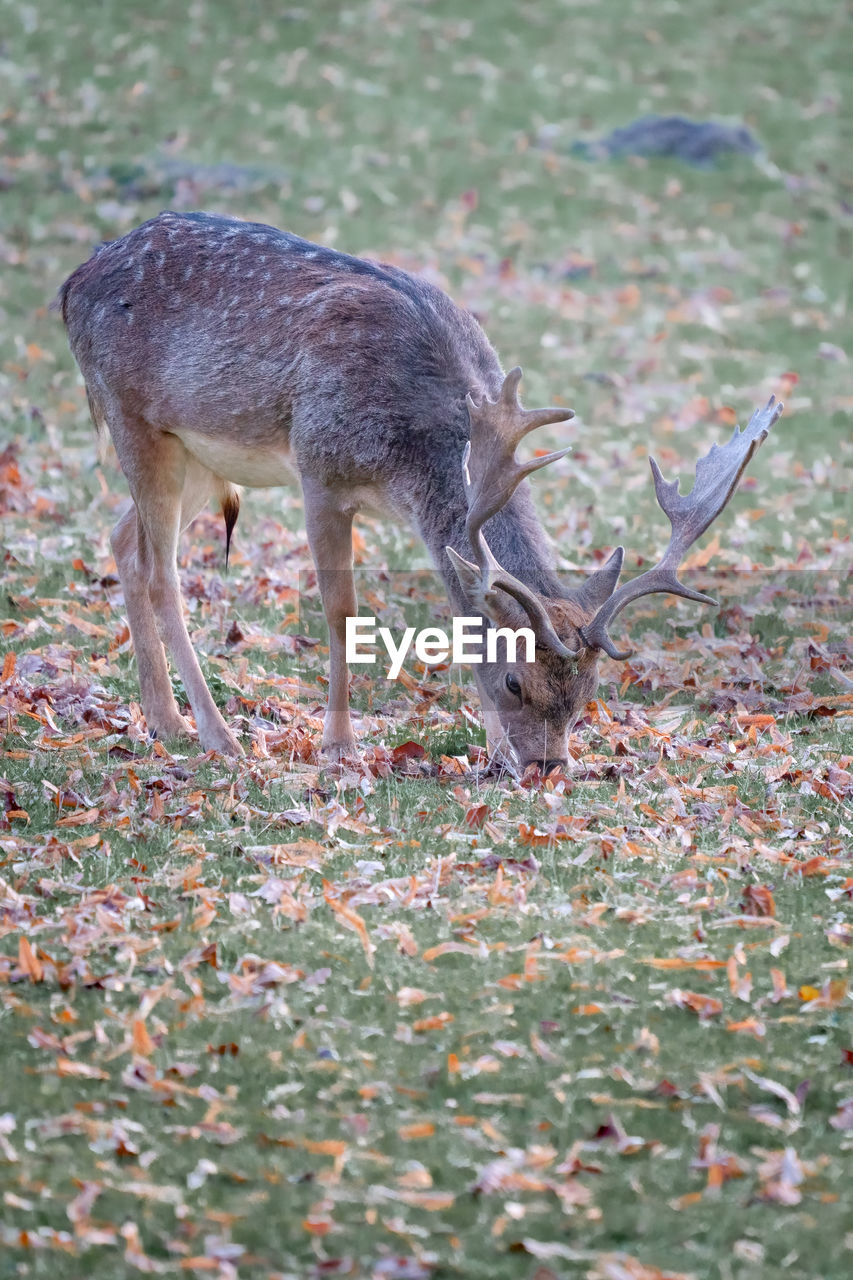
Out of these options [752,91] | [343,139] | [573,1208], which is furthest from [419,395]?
[752,91]

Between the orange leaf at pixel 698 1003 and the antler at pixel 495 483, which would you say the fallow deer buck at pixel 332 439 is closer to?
the antler at pixel 495 483

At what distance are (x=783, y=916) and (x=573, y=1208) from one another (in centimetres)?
176

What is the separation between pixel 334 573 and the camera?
7406mm

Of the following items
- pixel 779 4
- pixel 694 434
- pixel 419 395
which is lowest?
pixel 694 434

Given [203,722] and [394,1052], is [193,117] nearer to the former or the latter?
[203,722]

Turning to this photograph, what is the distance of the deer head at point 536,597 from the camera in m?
6.44

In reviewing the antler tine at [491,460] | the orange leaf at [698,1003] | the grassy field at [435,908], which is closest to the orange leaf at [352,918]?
the grassy field at [435,908]

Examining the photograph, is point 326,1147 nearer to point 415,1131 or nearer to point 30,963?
point 415,1131

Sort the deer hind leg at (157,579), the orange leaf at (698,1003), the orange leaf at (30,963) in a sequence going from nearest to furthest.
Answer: the orange leaf at (698,1003)
the orange leaf at (30,963)
the deer hind leg at (157,579)

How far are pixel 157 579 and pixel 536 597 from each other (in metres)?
2.12

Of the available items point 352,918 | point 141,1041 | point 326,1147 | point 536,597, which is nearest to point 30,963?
point 141,1041

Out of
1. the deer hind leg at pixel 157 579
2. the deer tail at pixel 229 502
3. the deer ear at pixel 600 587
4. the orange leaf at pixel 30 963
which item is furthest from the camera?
the deer tail at pixel 229 502

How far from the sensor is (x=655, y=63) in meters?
22.8

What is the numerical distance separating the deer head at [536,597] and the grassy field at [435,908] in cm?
28
